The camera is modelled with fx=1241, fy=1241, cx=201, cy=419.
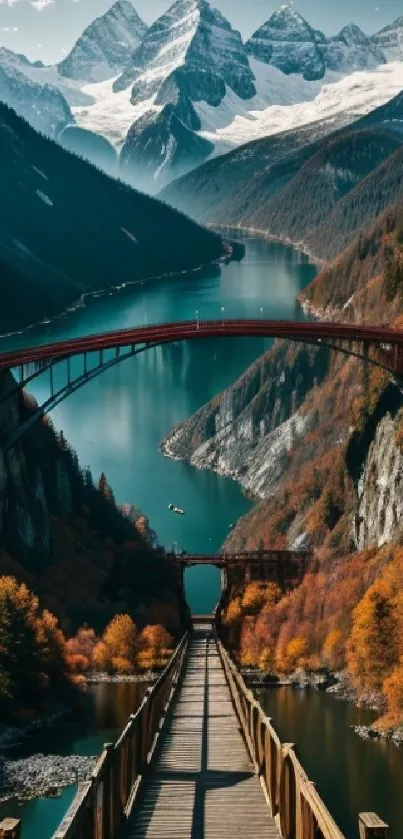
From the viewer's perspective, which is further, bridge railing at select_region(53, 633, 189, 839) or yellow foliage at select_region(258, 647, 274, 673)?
yellow foliage at select_region(258, 647, 274, 673)

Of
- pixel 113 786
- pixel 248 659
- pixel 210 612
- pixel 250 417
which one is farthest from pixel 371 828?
pixel 250 417

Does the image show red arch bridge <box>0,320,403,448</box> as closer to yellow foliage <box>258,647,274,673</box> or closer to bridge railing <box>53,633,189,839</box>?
yellow foliage <box>258,647,274,673</box>

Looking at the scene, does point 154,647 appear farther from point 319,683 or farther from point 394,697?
point 394,697

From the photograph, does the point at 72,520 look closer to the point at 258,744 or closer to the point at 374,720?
the point at 374,720

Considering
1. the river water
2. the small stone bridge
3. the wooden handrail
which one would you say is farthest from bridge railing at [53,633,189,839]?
the small stone bridge

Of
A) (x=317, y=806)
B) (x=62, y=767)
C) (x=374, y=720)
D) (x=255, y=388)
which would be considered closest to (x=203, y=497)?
(x=255, y=388)
